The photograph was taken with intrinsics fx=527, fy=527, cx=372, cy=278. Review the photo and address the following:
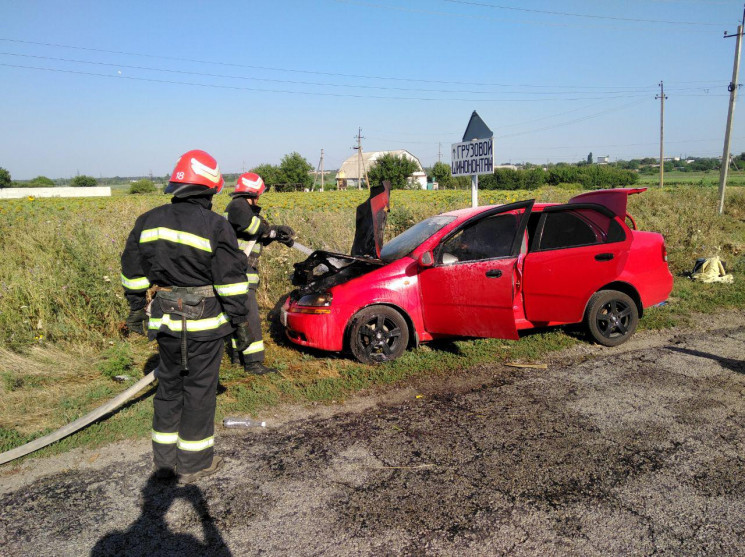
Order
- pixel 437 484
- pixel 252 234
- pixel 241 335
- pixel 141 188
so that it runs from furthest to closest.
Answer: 1. pixel 141 188
2. pixel 252 234
3. pixel 241 335
4. pixel 437 484

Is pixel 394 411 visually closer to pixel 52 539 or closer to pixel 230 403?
pixel 230 403

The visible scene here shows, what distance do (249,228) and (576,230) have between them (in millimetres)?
3547

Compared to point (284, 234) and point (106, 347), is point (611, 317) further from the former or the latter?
point (106, 347)

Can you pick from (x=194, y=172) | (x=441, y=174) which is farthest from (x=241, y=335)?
(x=441, y=174)

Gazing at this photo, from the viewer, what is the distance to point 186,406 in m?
3.49

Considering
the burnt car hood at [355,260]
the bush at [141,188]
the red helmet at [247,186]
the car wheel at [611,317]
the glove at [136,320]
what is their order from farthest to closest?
the bush at [141,188] → the car wheel at [611,317] → the burnt car hood at [355,260] → the red helmet at [247,186] → the glove at [136,320]

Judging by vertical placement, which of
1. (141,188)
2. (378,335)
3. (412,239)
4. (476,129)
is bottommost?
(378,335)

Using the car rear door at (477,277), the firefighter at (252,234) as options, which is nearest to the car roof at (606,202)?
the car rear door at (477,277)

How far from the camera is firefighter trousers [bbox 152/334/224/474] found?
11.3ft

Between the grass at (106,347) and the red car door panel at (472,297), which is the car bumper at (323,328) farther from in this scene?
the red car door panel at (472,297)

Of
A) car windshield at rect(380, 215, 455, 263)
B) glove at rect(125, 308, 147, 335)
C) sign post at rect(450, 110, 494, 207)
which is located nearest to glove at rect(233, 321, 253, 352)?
glove at rect(125, 308, 147, 335)

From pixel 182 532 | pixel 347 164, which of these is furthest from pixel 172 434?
pixel 347 164

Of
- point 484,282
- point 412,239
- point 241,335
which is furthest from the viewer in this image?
point 412,239

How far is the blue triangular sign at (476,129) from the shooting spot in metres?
8.07
